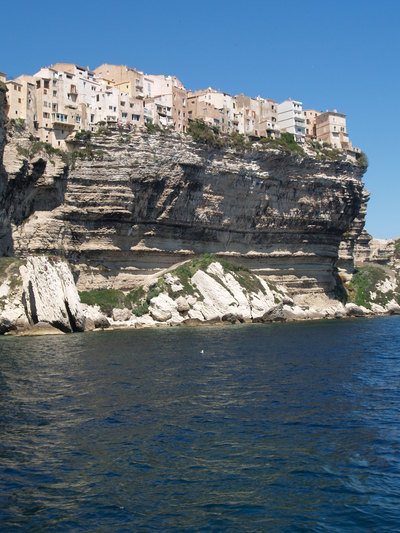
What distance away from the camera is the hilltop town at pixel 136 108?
73.8 m

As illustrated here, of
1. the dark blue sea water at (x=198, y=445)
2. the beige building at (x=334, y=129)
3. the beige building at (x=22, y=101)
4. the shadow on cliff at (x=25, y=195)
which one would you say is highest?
the beige building at (x=334, y=129)

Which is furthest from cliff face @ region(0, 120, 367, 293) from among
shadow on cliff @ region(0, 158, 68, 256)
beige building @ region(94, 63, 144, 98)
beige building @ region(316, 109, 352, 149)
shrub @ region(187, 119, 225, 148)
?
beige building @ region(94, 63, 144, 98)

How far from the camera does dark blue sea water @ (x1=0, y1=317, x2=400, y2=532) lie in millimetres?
14188

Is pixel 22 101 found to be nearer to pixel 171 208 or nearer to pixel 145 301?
pixel 171 208

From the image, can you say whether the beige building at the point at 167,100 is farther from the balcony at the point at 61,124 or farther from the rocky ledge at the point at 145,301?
the rocky ledge at the point at 145,301

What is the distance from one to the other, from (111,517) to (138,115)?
74512 millimetres

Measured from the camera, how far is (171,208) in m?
77.1

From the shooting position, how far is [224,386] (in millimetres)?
29359

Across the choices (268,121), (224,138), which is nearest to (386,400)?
(224,138)

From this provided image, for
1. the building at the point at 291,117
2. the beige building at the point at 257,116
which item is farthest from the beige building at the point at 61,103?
the building at the point at 291,117

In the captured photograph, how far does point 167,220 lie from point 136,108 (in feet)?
56.2

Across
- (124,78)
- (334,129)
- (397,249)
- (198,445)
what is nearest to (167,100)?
(124,78)

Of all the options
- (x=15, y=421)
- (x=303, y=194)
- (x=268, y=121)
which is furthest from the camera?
(x=268, y=121)

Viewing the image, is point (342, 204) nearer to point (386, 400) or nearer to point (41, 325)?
point (41, 325)
